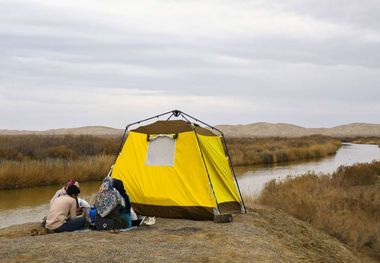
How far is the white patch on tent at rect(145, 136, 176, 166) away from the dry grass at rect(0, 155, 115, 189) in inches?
356

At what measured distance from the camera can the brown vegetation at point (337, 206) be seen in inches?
358

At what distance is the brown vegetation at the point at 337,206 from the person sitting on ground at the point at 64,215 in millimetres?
5915

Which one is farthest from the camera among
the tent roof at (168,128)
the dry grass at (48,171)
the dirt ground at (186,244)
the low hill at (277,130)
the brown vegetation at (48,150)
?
the low hill at (277,130)

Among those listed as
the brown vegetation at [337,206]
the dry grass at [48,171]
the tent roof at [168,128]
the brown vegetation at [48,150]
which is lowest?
the brown vegetation at [337,206]

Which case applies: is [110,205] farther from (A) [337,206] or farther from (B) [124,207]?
(A) [337,206]

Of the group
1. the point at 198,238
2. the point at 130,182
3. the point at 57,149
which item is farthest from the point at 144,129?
the point at 57,149

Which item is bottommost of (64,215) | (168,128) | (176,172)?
(64,215)

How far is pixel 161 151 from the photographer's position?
934 cm

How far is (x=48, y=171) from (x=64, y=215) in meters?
10.5

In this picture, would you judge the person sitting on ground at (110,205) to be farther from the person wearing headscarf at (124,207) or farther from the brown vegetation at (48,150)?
the brown vegetation at (48,150)

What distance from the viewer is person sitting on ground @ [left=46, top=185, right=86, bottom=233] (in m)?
7.32

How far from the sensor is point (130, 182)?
9.44 m

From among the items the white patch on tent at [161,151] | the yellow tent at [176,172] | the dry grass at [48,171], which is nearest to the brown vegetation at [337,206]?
the yellow tent at [176,172]

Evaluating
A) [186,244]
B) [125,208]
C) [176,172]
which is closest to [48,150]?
[176,172]
